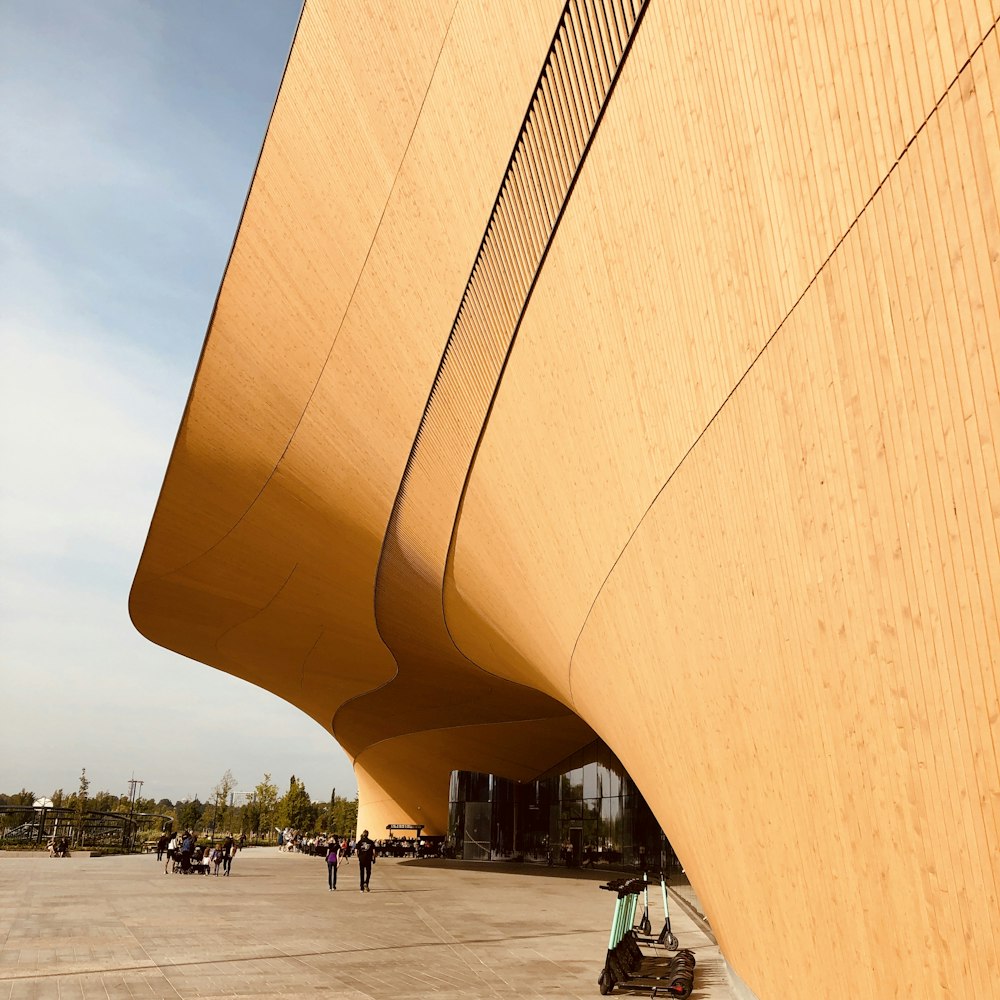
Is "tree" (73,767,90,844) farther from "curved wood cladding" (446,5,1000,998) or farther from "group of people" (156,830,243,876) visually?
"curved wood cladding" (446,5,1000,998)

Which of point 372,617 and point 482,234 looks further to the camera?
point 372,617

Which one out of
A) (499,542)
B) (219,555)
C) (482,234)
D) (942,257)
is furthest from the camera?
(219,555)

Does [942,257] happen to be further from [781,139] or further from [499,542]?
[499,542]

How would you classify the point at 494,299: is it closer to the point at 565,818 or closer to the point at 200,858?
A: the point at 200,858

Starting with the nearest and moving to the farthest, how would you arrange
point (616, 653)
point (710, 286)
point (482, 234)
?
1. point (710, 286)
2. point (482, 234)
3. point (616, 653)

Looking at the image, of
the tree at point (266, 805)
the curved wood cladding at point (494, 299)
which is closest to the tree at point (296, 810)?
the tree at point (266, 805)

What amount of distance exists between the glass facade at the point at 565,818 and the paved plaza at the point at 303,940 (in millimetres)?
7428

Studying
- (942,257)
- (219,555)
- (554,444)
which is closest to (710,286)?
(942,257)

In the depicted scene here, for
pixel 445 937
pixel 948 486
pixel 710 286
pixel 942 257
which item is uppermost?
pixel 710 286

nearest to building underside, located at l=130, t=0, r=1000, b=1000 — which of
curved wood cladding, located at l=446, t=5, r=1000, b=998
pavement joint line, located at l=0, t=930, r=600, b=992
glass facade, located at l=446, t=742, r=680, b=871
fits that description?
curved wood cladding, located at l=446, t=5, r=1000, b=998

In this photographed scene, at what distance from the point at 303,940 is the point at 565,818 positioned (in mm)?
21627

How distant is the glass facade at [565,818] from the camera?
90.1 ft

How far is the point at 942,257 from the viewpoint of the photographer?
2.66 metres

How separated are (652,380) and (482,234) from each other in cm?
277
